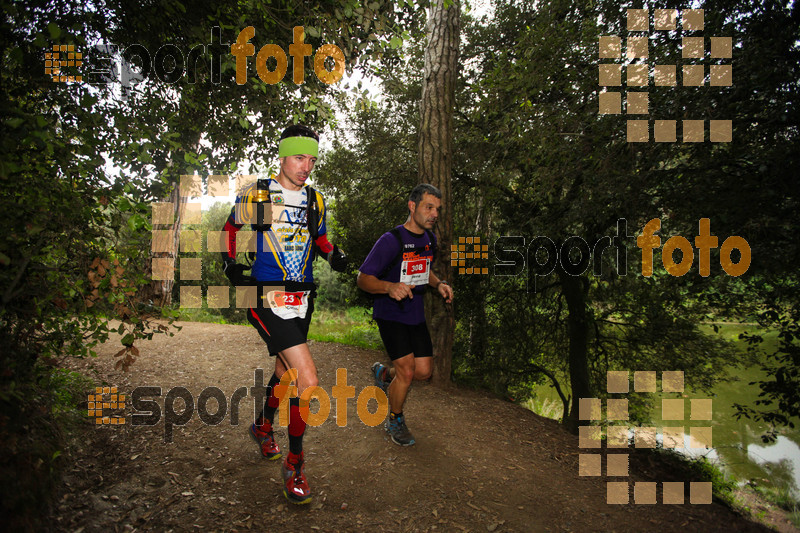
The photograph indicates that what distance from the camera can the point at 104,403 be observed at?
4.51m

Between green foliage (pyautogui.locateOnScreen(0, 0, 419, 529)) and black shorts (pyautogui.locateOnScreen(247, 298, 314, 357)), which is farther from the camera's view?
black shorts (pyautogui.locateOnScreen(247, 298, 314, 357))

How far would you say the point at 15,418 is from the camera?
94.3 inches

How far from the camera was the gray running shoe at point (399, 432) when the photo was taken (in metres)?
4.17

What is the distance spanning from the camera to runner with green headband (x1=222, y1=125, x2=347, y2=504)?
10.6ft

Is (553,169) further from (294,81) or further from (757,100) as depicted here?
(294,81)

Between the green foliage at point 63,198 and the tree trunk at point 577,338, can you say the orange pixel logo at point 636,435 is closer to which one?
the tree trunk at point 577,338

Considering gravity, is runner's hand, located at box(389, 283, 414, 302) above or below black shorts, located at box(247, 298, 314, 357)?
above

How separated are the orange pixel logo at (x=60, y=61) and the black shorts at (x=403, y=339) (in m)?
3.08

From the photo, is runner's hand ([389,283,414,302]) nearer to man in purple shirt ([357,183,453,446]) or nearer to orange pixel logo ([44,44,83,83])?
man in purple shirt ([357,183,453,446])

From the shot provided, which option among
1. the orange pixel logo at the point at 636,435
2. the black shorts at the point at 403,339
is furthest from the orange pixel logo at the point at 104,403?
the orange pixel logo at the point at 636,435

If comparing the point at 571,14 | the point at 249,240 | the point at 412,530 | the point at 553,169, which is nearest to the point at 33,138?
the point at 249,240

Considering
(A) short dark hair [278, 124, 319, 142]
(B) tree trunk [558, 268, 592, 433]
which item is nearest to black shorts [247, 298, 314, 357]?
(A) short dark hair [278, 124, 319, 142]

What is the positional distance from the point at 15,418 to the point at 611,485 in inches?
192

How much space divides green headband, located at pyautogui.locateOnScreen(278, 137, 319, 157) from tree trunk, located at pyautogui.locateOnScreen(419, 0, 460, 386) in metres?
3.02
